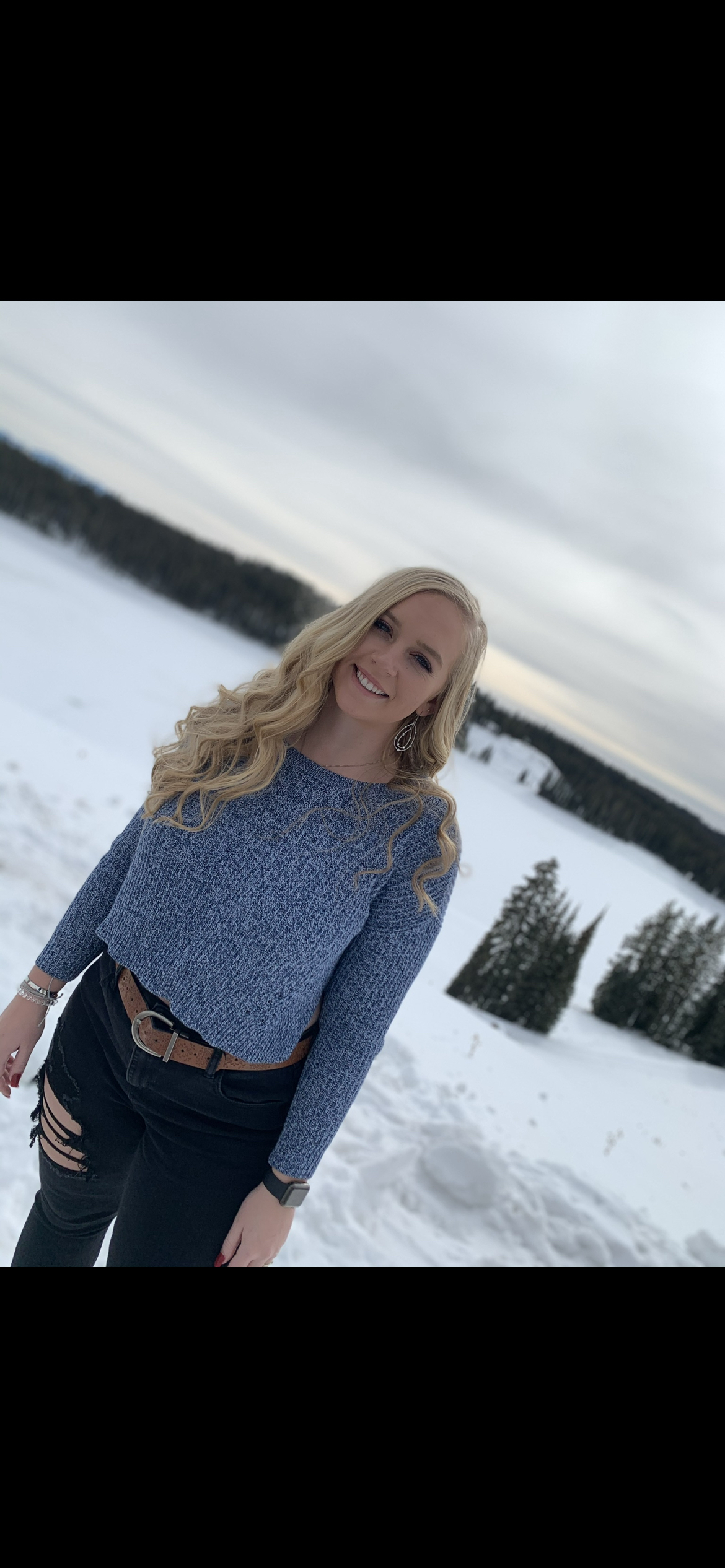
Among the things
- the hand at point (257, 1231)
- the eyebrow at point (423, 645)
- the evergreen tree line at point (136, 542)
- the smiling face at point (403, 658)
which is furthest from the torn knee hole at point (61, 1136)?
the evergreen tree line at point (136, 542)

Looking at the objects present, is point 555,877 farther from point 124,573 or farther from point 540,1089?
point 124,573

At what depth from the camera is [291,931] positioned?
1155 mm

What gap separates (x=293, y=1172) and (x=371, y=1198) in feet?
6.71

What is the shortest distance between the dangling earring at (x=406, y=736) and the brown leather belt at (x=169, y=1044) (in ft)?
1.97

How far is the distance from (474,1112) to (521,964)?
7.84 metres

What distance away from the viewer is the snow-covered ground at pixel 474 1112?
2.79 meters

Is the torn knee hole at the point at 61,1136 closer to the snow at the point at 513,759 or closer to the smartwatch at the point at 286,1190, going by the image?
the smartwatch at the point at 286,1190

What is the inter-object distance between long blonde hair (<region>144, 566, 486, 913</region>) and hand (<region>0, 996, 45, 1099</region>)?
1.65 ft

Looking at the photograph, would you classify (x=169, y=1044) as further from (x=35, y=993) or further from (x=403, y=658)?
(x=403, y=658)

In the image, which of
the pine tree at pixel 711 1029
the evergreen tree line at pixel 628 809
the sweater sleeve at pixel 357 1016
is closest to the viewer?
the sweater sleeve at pixel 357 1016

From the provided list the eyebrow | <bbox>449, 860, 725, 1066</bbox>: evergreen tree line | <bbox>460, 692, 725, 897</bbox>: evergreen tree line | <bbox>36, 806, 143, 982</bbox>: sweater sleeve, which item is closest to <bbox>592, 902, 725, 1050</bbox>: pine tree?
<bbox>449, 860, 725, 1066</bbox>: evergreen tree line

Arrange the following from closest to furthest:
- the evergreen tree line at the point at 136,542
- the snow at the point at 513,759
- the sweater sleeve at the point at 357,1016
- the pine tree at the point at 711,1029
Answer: the sweater sleeve at the point at 357,1016 → the snow at the point at 513,759 → the pine tree at the point at 711,1029 → the evergreen tree line at the point at 136,542
